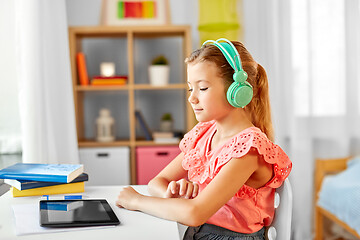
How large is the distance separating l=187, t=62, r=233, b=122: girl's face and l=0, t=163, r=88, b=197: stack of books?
16.1 inches

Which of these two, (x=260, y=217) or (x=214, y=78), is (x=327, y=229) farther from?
(x=214, y=78)

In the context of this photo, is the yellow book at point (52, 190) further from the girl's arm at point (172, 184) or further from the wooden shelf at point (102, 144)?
the wooden shelf at point (102, 144)

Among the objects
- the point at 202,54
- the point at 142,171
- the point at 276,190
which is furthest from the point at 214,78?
the point at 142,171

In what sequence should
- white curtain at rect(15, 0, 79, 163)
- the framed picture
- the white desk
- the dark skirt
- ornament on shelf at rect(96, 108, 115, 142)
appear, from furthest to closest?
the framed picture → ornament on shelf at rect(96, 108, 115, 142) → white curtain at rect(15, 0, 79, 163) → the dark skirt → the white desk

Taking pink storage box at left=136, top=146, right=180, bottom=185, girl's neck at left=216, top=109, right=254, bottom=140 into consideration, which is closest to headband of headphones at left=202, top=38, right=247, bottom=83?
girl's neck at left=216, top=109, right=254, bottom=140

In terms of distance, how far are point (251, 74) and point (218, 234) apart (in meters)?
0.43

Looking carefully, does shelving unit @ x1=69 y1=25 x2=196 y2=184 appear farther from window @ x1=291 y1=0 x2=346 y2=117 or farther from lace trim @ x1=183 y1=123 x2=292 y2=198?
lace trim @ x1=183 y1=123 x2=292 y2=198

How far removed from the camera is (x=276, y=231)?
3.89ft

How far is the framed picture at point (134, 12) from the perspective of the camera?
10.1 ft

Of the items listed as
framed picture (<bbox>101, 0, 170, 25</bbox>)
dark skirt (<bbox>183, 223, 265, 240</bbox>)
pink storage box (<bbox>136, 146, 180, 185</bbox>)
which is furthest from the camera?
framed picture (<bbox>101, 0, 170, 25</bbox>)

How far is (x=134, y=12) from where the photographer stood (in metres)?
3.09

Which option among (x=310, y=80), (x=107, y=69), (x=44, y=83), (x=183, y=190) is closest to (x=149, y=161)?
(x=107, y=69)

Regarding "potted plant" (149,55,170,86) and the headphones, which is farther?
"potted plant" (149,55,170,86)

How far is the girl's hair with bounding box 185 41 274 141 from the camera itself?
3.80 feet
